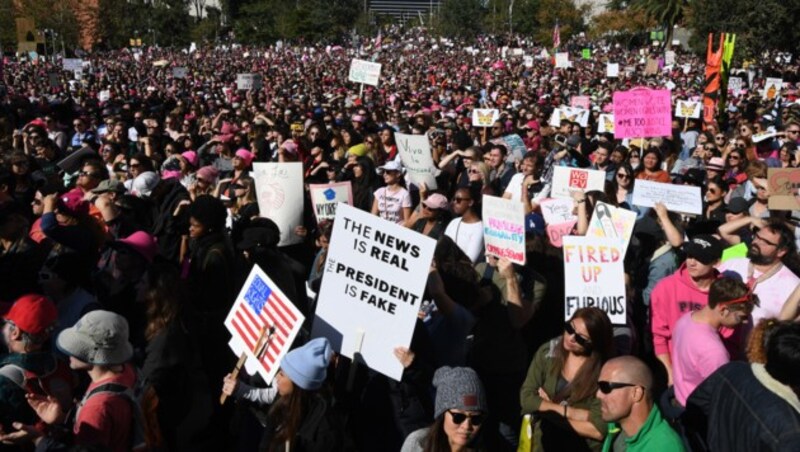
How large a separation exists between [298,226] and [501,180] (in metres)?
3.54

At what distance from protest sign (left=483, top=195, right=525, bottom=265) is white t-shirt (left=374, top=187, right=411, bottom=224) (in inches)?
92.8

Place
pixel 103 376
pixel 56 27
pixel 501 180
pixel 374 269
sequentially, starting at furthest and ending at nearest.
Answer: pixel 56 27 → pixel 501 180 → pixel 374 269 → pixel 103 376

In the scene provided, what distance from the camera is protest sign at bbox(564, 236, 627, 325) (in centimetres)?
562

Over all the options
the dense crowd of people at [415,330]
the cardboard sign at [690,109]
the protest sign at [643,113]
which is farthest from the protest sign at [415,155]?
the cardboard sign at [690,109]

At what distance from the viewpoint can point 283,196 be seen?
819 cm

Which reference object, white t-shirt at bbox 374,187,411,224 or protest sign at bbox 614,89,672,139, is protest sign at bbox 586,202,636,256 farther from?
protest sign at bbox 614,89,672,139

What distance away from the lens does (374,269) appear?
4.80 metres

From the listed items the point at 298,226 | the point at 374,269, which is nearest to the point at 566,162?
the point at 298,226

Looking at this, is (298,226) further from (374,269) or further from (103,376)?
(103,376)

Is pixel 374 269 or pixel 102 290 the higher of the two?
pixel 374 269

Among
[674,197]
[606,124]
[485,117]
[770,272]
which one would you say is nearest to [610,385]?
[770,272]

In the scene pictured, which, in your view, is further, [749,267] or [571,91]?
[571,91]

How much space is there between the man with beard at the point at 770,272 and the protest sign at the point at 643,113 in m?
6.22

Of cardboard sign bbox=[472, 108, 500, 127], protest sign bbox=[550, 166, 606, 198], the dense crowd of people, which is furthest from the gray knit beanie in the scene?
cardboard sign bbox=[472, 108, 500, 127]
